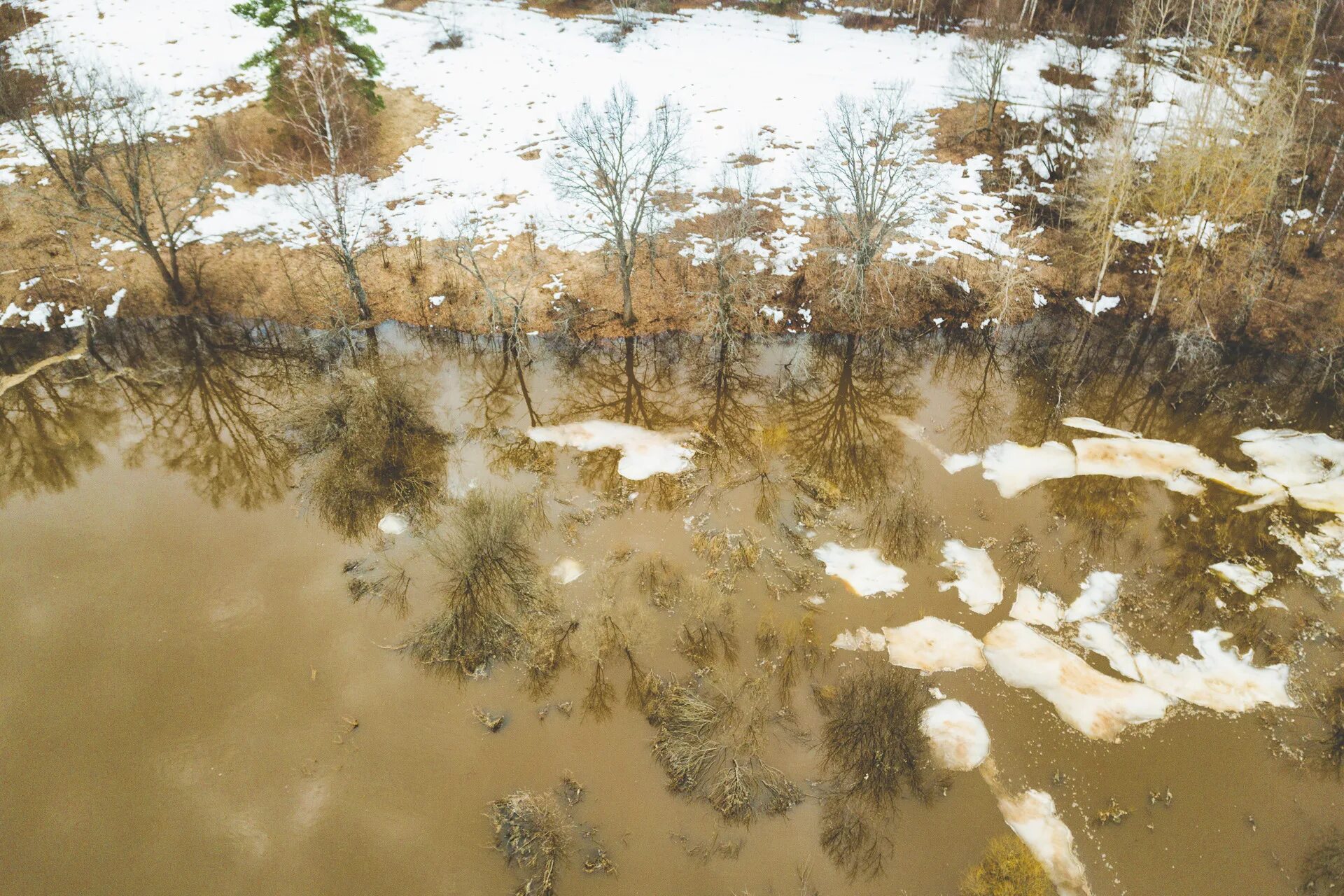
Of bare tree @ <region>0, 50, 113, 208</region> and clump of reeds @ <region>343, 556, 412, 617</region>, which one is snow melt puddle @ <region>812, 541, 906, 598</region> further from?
bare tree @ <region>0, 50, 113, 208</region>

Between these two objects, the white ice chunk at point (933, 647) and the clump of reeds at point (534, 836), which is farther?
the white ice chunk at point (933, 647)

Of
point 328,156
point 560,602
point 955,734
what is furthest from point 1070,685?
point 328,156

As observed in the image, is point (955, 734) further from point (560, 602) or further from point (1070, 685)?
point (560, 602)

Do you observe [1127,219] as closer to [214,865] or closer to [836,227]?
[836,227]

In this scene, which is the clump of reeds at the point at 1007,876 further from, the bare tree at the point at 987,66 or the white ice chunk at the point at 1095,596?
the bare tree at the point at 987,66

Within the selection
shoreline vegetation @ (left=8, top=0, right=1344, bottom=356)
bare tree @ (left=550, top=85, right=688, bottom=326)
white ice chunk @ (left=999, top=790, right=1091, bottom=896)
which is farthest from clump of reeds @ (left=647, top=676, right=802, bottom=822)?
bare tree @ (left=550, top=85, right=688, bottom=326)

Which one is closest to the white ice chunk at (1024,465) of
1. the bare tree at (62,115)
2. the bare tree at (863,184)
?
the bare tree at (863,184)
